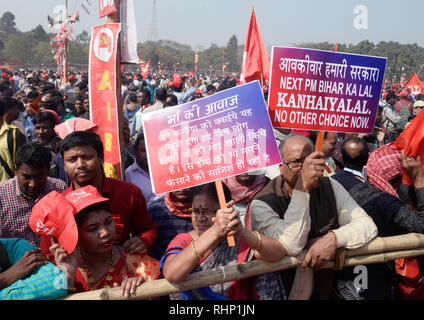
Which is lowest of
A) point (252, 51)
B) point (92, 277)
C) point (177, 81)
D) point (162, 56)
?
point (92, 277)

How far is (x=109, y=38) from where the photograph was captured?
3.52m

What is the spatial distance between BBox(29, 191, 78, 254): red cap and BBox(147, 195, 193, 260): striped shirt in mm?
927

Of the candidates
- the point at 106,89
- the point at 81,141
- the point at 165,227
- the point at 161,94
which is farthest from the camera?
the point at 161,94

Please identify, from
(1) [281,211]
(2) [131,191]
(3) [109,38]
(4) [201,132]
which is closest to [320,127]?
(1) [281,211]

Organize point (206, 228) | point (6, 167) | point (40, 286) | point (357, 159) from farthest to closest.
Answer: point (6, 167) → point (357, 159) → point (206, 228) → point (40, 286)

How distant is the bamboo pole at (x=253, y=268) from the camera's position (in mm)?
1930

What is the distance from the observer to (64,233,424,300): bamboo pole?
1.93 m

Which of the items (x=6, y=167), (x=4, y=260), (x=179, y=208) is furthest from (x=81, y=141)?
(x=6, y=167)

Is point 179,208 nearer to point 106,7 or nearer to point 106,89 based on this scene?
point 106,89

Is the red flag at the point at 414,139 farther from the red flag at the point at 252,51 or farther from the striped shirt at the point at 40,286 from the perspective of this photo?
the red flag at the point at 252,51

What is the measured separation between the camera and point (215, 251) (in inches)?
87.0

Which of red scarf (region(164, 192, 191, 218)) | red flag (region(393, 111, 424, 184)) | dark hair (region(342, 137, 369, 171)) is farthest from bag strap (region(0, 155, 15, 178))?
red flag (region(393, 111, 424, 184))

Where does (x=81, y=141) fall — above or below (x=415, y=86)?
below

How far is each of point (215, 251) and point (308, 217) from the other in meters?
0.55
